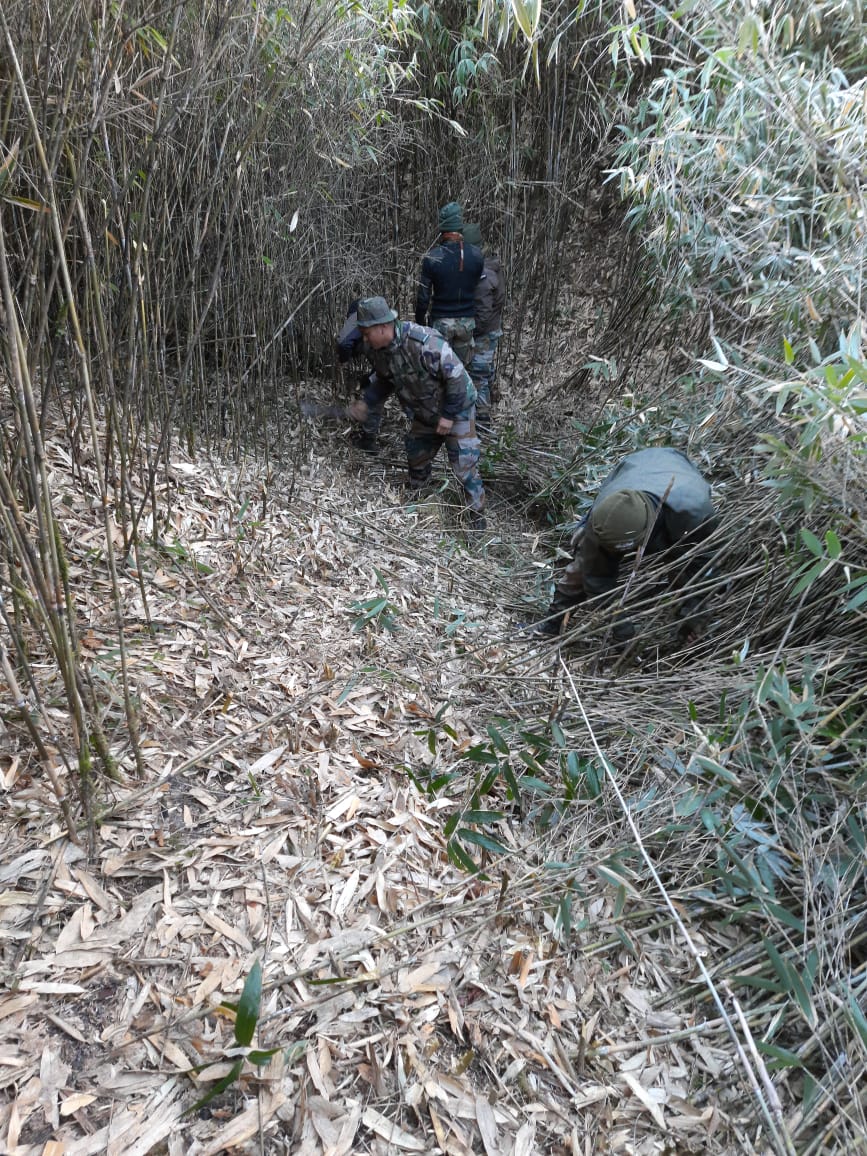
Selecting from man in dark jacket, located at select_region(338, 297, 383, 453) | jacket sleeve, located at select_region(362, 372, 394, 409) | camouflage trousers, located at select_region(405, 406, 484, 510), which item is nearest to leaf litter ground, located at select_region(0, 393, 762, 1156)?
camouflage trousers, located at select_region(405, 406, 484, 510)

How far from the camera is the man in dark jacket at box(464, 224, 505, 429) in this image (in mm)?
4863

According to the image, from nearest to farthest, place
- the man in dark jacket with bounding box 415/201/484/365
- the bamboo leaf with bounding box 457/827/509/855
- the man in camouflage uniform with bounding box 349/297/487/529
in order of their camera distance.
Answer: the bamboo leaf with bounding box 457/827/509/855, the man in camouflage uniform with bounding box 349/297/487/529, the man in dark jacket with bounding box 415/201/484/365

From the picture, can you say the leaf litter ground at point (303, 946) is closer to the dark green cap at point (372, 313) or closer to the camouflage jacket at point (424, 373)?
the dark green cap at point (372, 313)

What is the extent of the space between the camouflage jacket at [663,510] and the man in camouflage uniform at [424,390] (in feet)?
4.77

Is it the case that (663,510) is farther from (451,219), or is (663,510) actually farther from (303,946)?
(451,219)

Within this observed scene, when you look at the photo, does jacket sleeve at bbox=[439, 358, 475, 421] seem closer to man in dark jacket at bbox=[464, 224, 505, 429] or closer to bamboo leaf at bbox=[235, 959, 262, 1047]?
man in dark jacket at bbox=[464, 224, 505, 429]

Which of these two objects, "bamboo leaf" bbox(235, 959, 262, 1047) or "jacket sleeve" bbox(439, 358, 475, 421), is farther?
"jacket sleeve" bbox(439, 358, 475, 421)

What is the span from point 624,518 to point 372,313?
2.03 metres

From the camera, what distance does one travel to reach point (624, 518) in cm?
252

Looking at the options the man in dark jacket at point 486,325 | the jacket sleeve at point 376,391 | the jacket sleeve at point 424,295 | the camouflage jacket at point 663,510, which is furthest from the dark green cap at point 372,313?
the camouflage jacket at point 663,510

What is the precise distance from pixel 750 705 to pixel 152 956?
1519 millimetres

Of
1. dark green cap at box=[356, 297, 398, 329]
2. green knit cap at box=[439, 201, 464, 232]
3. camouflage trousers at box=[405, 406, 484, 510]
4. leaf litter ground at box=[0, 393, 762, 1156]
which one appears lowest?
camouflage trousers at box=[405, 406, 484, 510]

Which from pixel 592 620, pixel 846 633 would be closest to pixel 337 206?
pixel 592 620

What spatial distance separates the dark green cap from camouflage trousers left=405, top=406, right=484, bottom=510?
2.16ft
